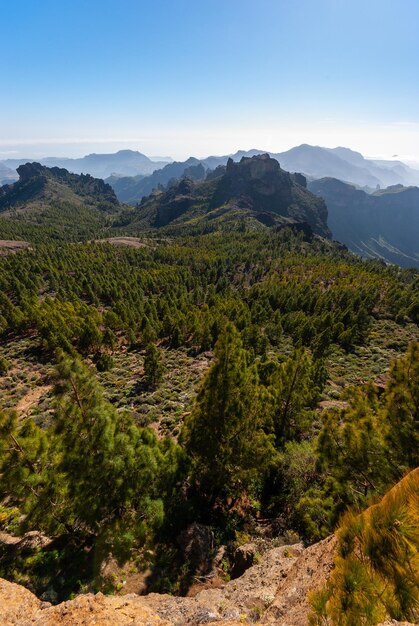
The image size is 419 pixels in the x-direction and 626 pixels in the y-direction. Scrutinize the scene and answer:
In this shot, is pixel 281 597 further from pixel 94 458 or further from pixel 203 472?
pixel 203 472

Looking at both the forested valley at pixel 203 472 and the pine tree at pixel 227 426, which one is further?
the pine tree at pixel 227 426

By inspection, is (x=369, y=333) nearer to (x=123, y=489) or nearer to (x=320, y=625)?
(x=123, y=489)

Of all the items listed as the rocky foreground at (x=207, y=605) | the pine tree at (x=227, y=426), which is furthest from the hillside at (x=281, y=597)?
the pine tree at (x=227, y=426)

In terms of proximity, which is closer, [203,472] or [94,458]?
[94,458]

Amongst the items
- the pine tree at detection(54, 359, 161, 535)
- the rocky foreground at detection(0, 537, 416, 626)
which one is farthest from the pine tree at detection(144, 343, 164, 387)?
the rocky foreground at detection(0, 537, 416, 626)

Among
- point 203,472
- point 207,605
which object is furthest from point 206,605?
point 203,472

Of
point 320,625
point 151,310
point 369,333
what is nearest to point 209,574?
point 320,625

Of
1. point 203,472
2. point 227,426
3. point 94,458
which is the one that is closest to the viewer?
point 94,458

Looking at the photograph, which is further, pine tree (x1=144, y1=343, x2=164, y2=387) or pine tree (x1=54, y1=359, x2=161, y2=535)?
pine tree (x1=144, y1=343, x2=164, y2=387)

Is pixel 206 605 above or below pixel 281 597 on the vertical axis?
below

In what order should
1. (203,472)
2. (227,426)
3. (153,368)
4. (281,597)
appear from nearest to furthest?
(281,597), (227,426), (203,472), (153,368)

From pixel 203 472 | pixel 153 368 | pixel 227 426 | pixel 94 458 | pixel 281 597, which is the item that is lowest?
pixel 153 368

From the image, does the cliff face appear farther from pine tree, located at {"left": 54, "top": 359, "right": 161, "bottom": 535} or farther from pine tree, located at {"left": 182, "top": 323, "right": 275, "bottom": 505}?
pine tree, located at {"left": 182, "top": 323, "right": 275, "bottom": 505}

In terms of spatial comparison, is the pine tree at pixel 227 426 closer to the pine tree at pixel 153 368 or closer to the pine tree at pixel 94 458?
the pine tree at pixel 94 458
